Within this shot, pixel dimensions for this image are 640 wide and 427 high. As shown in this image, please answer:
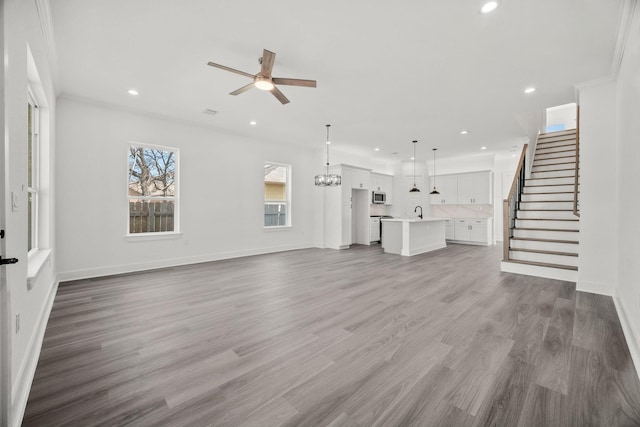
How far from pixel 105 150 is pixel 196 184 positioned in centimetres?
157

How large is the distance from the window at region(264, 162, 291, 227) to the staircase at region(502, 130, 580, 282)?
506 cm

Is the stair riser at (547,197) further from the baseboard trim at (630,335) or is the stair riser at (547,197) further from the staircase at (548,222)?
the baseboard trim at (630,335)

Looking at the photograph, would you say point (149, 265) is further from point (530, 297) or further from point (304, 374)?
point (530, 297)

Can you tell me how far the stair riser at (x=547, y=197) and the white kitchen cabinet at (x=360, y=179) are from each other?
4079 mm

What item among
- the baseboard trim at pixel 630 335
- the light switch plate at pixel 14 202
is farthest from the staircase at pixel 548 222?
the light switch plate at pixel 14 202

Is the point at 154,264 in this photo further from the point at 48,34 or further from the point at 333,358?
the point at 333,358

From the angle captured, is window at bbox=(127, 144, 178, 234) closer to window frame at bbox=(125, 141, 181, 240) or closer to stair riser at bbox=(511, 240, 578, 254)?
window frame at bbox=(125, 141, 181, 240)

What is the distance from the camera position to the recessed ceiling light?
7.81ft

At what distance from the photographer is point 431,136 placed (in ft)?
22.2

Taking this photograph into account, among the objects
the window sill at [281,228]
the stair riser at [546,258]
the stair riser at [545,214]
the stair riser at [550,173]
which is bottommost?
the stair riser at [546,258]

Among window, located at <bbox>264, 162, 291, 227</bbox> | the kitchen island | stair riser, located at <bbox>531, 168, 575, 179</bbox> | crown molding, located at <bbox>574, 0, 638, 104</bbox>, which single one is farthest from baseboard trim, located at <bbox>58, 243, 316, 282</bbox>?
crown molding, located at <bbox>574, 0, 638, 104</bbox>

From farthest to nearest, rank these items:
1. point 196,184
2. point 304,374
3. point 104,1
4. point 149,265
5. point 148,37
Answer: point 196,184
point 149,265
point 148,37
point 104,1
point 304,374

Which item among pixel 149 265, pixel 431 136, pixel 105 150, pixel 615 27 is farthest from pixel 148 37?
pixel 431 136

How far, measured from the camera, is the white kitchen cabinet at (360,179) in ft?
→ 27.7
